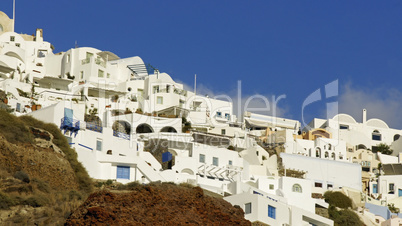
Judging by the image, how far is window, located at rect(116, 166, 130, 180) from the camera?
46031 mm

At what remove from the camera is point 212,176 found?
53438 mm

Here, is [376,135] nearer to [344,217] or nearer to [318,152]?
[318,152]

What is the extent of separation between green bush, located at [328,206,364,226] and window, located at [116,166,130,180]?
49.3 feet

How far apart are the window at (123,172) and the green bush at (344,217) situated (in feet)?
49.3

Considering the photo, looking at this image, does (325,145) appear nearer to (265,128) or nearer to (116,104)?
(265,128)

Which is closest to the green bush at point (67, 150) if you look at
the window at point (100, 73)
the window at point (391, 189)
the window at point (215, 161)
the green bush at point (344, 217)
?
the window at point (215, 161)

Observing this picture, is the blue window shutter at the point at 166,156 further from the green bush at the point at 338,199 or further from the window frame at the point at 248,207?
the green bush at the point at 338,199


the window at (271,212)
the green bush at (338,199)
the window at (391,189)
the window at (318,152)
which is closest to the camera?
the window at (271,212)

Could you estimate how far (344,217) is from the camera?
51.0 m

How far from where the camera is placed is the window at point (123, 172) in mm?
46031

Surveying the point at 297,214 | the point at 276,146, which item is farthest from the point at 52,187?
the point at 276,146

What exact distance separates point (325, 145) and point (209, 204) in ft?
112

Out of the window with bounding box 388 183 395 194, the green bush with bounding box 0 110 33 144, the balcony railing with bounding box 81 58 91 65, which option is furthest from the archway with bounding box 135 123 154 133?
the window with bounding box 388 183 395 194

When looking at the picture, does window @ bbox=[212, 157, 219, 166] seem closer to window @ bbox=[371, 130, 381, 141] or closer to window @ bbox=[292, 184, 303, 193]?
window @ bbox=[292, 184, 303, 193]
